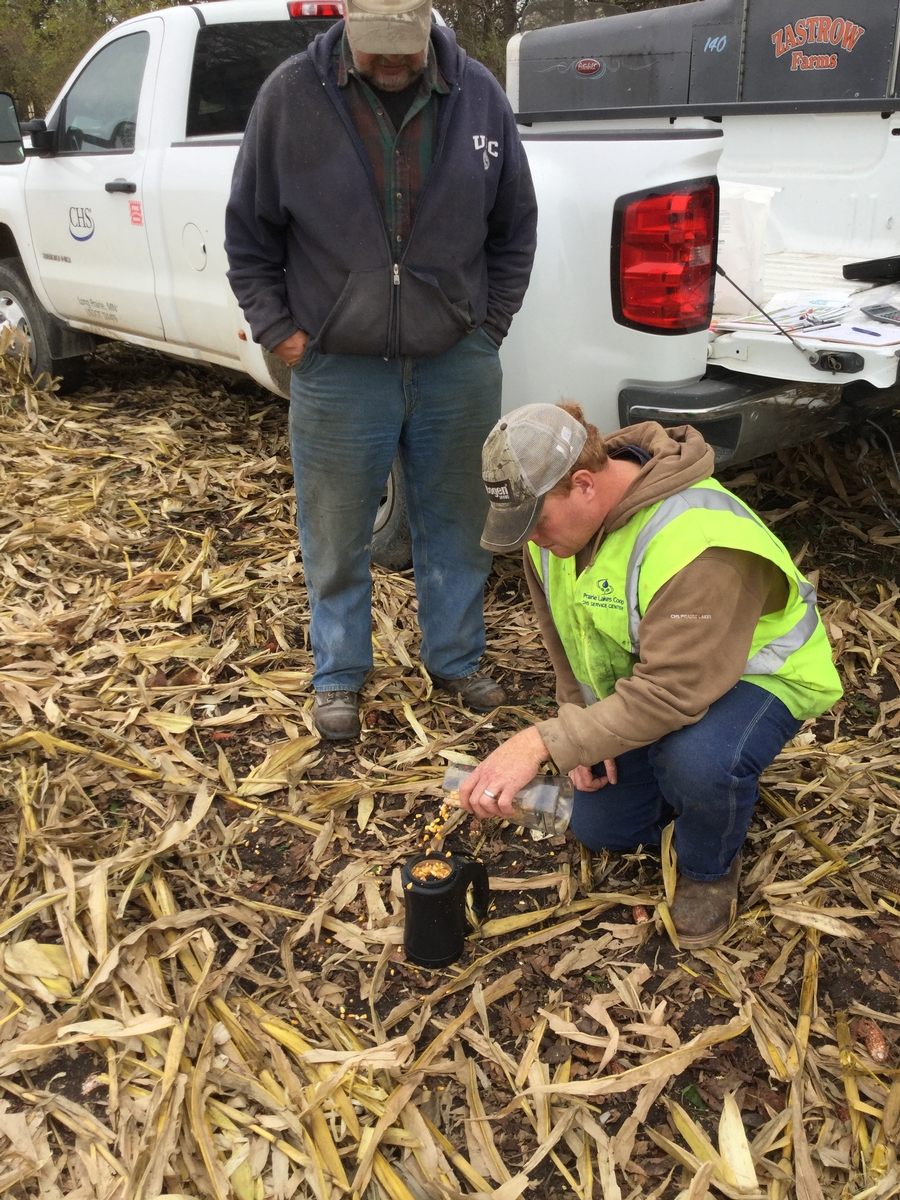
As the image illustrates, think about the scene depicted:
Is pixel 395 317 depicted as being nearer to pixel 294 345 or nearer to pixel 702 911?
pixel 294 345

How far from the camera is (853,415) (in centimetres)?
418

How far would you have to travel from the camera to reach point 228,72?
549 cm

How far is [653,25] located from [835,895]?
487 cm

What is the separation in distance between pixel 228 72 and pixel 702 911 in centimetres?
465

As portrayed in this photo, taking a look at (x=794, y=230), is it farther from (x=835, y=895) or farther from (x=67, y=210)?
(x=67, y=210)

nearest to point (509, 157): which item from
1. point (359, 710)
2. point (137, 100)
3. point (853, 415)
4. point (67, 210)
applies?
point (853, 415)

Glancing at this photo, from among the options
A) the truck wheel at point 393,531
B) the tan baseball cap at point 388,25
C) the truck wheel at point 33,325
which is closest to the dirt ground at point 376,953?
the truck wheel at point 393,531

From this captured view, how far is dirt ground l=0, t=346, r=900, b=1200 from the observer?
242 cm

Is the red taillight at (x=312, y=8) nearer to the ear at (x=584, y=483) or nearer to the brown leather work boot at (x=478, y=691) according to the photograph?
the brown leather work boot at (x=478, y=691)

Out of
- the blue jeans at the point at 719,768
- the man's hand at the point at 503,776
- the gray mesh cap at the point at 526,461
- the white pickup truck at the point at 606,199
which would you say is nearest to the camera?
the gray mesh cap at the point at 526,461

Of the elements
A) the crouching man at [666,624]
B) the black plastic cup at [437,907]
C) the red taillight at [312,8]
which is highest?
the red taillight at [312,8]

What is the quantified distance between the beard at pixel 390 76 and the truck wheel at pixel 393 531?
161 centimetres

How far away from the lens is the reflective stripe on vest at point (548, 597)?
2867 mm

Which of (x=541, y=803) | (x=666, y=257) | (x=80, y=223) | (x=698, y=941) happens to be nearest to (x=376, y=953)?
(x=541, y=803)
